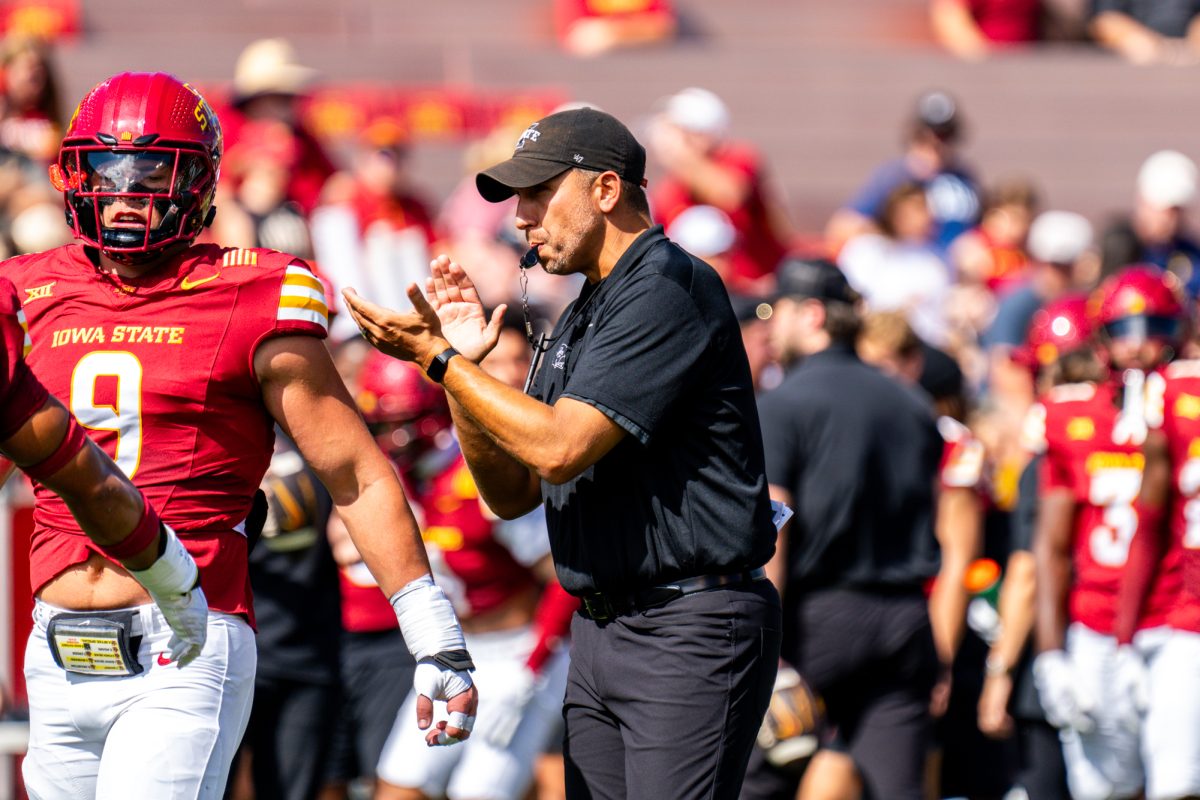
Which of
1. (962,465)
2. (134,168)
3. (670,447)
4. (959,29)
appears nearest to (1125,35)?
(959,29)

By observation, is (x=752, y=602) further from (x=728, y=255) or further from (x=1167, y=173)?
(x=1167, y=173)

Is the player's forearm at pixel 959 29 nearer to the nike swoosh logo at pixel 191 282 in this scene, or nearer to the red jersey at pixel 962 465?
the red jersey at pixel 962 465

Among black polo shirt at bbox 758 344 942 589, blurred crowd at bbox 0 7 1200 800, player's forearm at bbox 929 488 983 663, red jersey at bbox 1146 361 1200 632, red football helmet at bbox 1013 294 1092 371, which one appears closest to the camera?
black polo shirt at bbox 758 344 942 589

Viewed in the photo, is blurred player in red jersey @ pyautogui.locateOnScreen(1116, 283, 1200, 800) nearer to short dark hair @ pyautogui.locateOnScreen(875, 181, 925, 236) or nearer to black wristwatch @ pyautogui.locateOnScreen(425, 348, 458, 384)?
black wristwatch @ pyautogui.locateOnScreen(425, 348, 458, 384)

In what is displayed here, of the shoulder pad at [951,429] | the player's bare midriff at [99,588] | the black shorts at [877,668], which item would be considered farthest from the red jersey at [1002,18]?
the player's bare midriff at [99,588]

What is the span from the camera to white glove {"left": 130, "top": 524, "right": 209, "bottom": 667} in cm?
346

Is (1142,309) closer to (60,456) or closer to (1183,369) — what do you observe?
(1183,369)

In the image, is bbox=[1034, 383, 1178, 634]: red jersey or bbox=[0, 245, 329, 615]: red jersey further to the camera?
bbox=[1034, 383, 1178, 634]: red jersey

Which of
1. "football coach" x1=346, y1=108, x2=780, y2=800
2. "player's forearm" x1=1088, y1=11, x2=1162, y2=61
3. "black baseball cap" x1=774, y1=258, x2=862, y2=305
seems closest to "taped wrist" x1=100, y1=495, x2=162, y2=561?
"football coach" x1=346, y1=108, x2=780, y2=800

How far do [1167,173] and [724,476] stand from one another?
7.71 meters

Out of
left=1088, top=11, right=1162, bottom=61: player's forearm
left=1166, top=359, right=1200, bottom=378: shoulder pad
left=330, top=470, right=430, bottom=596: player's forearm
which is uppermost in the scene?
left=330, top=470, right=430, bottom=596: player's forearm

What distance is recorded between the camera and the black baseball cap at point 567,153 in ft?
13.8

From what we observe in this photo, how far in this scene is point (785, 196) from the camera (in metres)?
13.5

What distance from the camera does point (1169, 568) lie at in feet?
21.3
